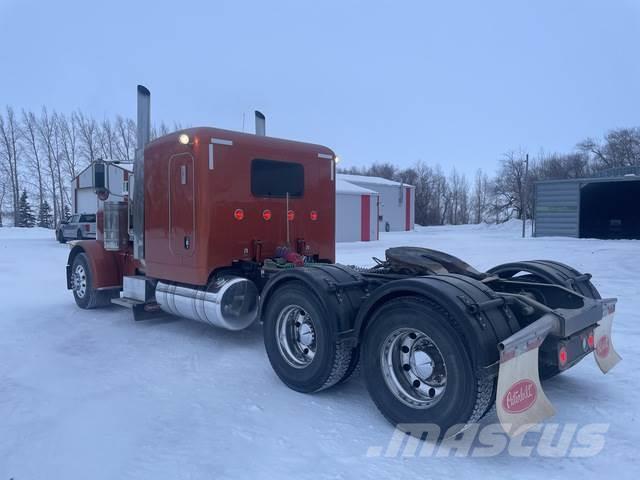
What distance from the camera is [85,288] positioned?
854 cm

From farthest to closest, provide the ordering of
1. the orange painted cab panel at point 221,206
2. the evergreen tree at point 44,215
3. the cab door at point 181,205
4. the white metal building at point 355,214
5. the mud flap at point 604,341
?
the evergreen tree at point 44,215 → the white metal building at point 355,214 → the cab door at point 181,205 → the orange painted cab panel at point 221,206 → the mud flap at point 604,341

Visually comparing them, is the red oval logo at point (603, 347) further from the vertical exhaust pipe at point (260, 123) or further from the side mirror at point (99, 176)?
the side mirror at point (99, 176)

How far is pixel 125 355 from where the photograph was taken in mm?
5945

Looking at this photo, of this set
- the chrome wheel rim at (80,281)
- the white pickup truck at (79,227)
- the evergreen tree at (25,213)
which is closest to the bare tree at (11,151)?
the evergreen tree at (25,213)

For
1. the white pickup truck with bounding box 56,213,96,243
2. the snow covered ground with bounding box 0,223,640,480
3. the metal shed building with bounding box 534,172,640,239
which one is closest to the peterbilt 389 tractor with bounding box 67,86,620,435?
the snow covered ground with bounding box 0,223,640,480

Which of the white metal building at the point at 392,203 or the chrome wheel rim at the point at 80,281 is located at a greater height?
the white metal building at the point at 392,203

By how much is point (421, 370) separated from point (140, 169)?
5240 mm

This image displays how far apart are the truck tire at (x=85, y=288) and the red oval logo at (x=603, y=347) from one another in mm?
7118

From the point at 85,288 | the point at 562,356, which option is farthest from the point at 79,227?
the point at 562,356

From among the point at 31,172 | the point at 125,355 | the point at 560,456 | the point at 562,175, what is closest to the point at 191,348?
the point at 125,355

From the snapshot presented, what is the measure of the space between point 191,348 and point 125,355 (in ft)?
2.44

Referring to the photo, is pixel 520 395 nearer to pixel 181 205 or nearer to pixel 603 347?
pixel 603 347

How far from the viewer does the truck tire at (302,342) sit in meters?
4.39

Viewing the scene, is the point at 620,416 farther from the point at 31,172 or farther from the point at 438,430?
the point at 31,172
